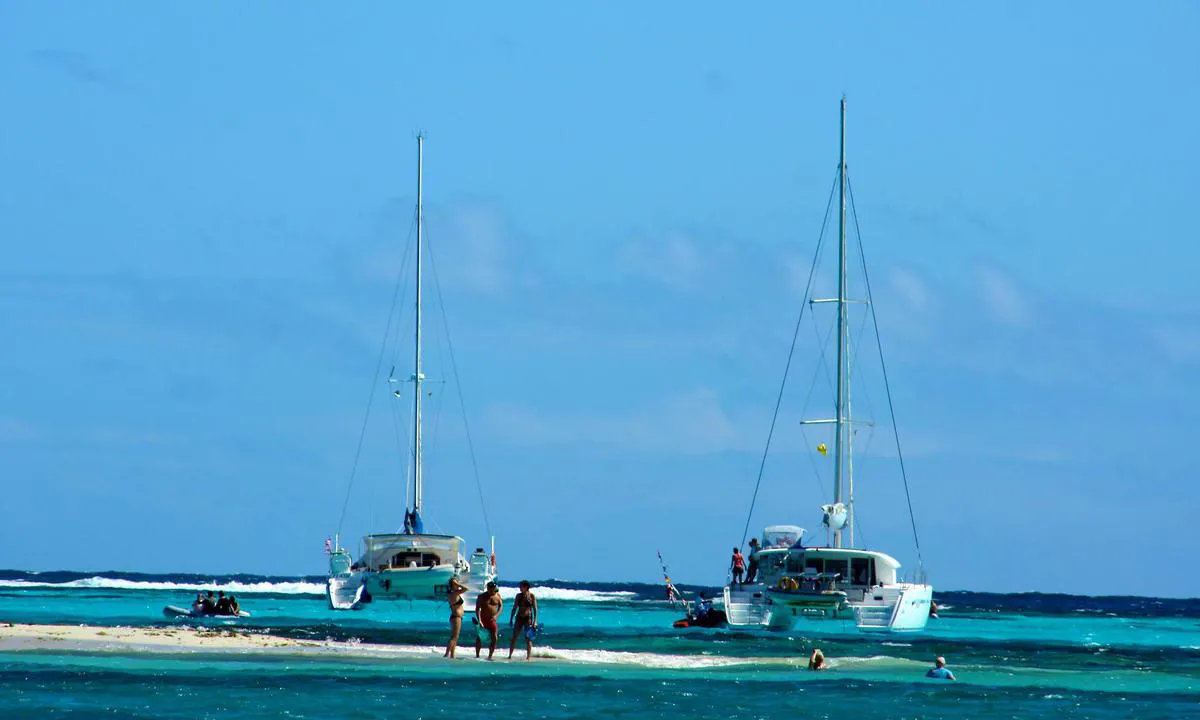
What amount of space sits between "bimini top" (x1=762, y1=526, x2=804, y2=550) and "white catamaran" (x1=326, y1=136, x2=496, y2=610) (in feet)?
37.0

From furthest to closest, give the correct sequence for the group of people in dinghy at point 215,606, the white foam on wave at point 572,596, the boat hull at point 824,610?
the white foam on wave at point 572,596 → the group of people in dinghy at point 215,606 → the boat hull at point 824,610

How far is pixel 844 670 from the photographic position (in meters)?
45.6

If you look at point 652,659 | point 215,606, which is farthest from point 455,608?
point 215,606

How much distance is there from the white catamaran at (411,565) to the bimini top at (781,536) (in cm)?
1127

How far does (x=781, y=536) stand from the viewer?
211ft

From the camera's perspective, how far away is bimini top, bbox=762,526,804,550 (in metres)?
64.2

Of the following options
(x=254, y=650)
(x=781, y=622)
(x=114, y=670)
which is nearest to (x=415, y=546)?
(x=781, y=622)

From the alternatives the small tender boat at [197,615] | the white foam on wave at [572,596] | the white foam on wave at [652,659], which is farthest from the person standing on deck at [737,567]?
the white foam on wave at [572,596]

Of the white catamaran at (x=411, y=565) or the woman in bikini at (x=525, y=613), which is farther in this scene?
the white catamaran at (x=411, y=565)

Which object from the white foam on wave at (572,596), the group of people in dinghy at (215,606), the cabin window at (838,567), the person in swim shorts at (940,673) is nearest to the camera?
the person in swim shorts at (940,673)

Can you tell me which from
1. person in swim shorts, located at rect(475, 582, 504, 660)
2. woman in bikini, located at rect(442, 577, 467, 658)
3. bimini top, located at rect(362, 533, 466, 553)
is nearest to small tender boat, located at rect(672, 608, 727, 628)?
bimini top, located at rect(362, 533, 466, 553)

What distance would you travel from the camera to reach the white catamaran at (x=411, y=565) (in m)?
68.9

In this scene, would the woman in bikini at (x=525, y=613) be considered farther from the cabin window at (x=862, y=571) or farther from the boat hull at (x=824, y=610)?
the cabin window at (x=862, y=571)

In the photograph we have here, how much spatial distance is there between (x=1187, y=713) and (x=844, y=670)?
10.4 m
